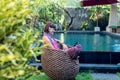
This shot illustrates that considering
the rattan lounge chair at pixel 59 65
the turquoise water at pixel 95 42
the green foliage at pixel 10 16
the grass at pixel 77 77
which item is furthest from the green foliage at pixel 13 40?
the turquoise water at pixel 95 42

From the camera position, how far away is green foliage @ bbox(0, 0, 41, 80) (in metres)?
1.63

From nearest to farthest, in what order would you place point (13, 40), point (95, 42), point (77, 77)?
point (13, 40), point (77, 77), point (95, 42)

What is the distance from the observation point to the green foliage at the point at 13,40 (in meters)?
1.63

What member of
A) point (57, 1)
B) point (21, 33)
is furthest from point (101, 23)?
point (21, 33)

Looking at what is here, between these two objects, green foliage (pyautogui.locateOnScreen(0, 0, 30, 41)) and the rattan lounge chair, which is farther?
the rattan lounge chair

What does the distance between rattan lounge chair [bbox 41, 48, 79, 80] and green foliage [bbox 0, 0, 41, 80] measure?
9.51ft

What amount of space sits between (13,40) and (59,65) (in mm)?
3063

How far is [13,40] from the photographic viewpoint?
1782 mm

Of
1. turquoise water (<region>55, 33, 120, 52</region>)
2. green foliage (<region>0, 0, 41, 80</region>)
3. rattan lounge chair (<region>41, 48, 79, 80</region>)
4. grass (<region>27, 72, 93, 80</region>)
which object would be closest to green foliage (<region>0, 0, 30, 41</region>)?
green foliage (<region>0, 0, 41, 80</region>)

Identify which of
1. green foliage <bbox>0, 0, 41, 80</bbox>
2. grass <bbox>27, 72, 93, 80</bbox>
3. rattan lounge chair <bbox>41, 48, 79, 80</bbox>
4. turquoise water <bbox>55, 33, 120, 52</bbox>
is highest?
green foliage <bbox>0, 0, 41, 80</bbox>

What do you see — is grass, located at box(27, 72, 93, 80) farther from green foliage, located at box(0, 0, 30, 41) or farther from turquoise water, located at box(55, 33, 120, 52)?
green foliage, located at box(0, 0, 30, 41)

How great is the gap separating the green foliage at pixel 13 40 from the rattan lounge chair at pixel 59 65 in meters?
2.90

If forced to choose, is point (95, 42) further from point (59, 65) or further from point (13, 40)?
point (13, 40)

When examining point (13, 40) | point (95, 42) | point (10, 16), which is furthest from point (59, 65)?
point (95, 42)
